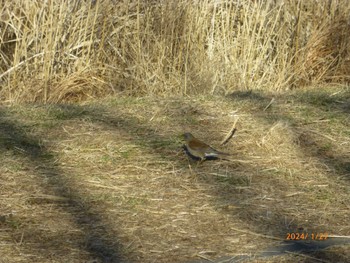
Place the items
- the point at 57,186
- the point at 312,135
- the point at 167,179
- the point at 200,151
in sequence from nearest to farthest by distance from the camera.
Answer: the point at 57,186 → the point at 167,179 → the point at 200,151 → the point at 312,135

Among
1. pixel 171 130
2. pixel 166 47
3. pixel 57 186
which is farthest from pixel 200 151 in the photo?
pixel 166 47

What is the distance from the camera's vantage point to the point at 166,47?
28.2 ft

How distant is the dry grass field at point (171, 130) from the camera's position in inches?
177

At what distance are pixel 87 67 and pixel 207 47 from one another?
1386 millimetres

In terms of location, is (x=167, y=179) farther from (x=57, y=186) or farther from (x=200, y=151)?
(x=57, y=186)

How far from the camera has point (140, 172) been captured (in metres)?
5.46

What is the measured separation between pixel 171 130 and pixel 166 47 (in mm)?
2483

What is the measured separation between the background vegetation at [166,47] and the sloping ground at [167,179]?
1254 millimetres

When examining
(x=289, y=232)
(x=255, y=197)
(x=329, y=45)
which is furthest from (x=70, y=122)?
(x=329, y=45)

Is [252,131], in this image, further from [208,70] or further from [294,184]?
[208,70]
